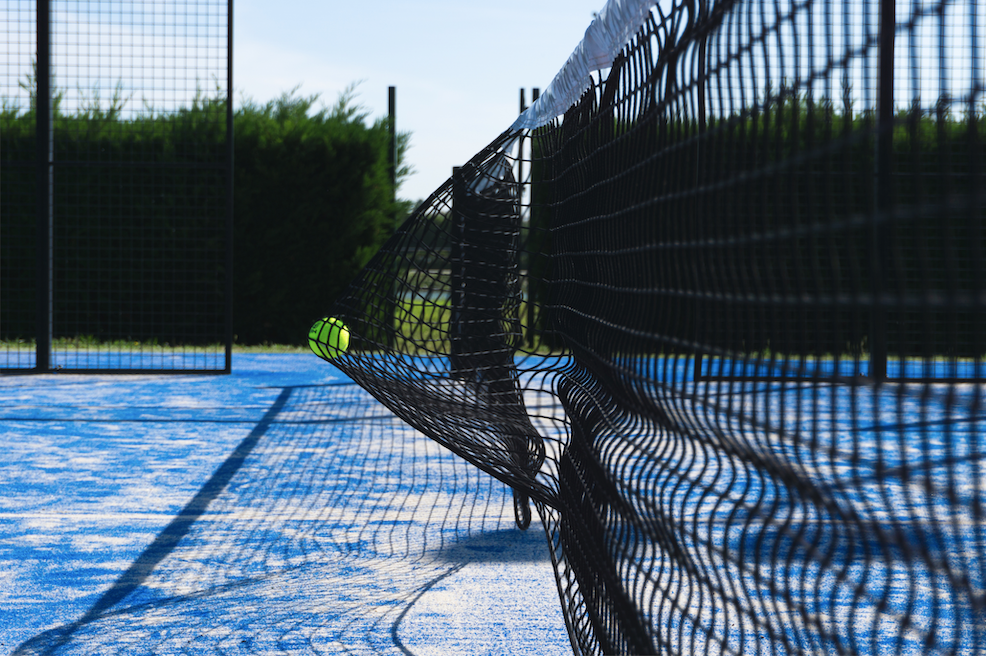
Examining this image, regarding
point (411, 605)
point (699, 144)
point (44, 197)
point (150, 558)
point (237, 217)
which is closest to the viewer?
point (699, 144)

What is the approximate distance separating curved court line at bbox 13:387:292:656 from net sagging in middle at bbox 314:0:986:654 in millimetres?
904

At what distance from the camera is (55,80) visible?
27.2 ft

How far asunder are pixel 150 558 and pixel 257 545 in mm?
338

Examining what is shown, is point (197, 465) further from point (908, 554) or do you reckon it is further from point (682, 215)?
point (908, 554)

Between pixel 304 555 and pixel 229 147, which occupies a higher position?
pixel 229 147

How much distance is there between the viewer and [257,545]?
303 cm

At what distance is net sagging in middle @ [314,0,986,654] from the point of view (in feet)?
2.87

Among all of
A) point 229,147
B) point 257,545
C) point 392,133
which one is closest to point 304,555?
point 257,545

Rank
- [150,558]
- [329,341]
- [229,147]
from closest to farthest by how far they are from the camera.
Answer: [150,558] < [329,341] < [229,147]

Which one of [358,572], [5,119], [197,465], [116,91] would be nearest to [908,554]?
[358,572]

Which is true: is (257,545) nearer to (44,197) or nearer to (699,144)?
(699,144)

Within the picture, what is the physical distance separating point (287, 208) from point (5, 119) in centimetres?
293

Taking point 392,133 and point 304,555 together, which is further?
point 392,133

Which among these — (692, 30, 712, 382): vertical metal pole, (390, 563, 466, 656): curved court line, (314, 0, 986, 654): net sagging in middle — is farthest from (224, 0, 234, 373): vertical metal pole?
(692, 30, 712, 382): vertical metal pole
